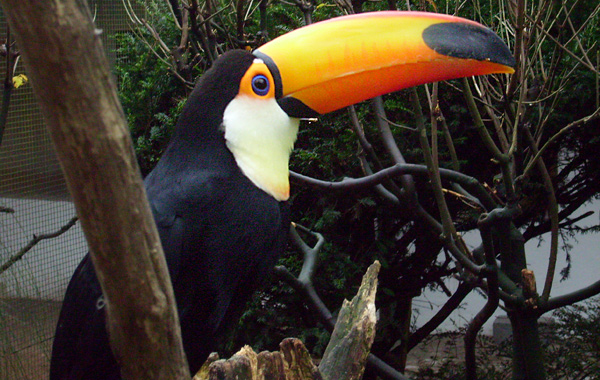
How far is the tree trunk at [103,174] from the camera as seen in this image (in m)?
0.78

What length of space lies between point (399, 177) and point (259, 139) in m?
0.96

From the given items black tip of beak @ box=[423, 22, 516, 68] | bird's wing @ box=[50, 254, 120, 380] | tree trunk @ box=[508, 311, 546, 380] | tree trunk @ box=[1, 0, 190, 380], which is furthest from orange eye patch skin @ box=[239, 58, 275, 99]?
tree trunk @ box=[508, 311, 546, 380]

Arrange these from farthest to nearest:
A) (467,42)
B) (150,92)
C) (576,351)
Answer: (150,92), (576,351), (467,42)

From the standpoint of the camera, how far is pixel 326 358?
2.00 meters

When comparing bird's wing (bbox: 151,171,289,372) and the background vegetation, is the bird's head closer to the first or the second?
bird's wing (bbox: 151,171,289,372)

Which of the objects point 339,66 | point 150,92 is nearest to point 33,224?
point 150,92

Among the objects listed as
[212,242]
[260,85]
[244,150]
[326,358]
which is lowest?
[326,358]

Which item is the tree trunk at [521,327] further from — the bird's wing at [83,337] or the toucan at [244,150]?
the bird's wing at [83,337]

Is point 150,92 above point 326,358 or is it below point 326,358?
above

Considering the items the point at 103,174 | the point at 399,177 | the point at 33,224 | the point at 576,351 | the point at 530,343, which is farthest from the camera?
the point at 33,224

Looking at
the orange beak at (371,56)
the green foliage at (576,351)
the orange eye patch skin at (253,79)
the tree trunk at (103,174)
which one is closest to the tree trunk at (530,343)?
the green foliage at (576,351)

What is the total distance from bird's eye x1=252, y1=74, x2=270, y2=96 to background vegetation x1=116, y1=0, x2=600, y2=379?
0.70 metres

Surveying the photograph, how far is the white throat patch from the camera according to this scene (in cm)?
184

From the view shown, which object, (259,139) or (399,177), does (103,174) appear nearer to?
(259,139)
